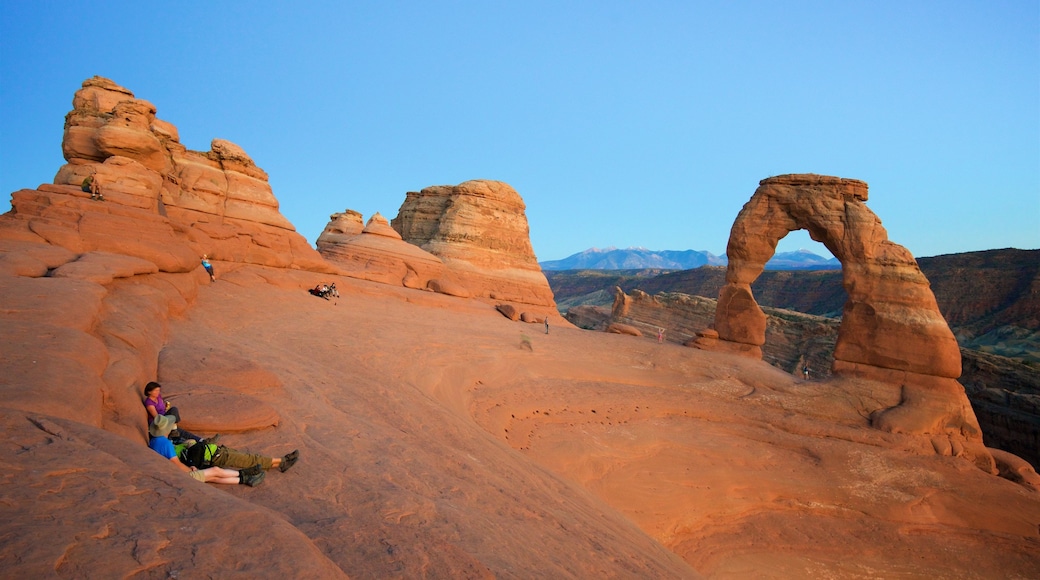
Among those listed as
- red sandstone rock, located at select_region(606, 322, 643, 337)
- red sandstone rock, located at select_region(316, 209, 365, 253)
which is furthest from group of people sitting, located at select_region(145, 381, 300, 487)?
red sandstone rock, located at select_region(316, 209, 365, 253)

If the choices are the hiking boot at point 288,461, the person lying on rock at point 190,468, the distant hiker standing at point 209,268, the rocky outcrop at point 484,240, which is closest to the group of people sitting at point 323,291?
the distant hiker standing at point 209,268

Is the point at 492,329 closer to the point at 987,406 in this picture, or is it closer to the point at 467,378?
the point at 467,378

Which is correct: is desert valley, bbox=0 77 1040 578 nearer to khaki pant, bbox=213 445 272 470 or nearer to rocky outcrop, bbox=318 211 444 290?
khaki pant, bbox=213 445 272 470

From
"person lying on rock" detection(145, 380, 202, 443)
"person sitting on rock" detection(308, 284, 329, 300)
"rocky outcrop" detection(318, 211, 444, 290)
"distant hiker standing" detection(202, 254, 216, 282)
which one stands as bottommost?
"person lying on rock" detection(145, 380, 202, 443)

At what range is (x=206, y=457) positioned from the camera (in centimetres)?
380

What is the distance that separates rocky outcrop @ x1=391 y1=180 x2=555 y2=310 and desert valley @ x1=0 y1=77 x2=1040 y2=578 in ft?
→ 17.7

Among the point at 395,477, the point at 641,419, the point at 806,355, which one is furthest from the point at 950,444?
the point at 806,355

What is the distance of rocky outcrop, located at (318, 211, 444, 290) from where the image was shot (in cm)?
2084

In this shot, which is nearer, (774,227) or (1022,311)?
(774,227)

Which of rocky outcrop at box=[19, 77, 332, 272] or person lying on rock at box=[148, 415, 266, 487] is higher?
rocky outcrop at box=[19, 77, 332, 272]

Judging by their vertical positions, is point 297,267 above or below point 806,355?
above

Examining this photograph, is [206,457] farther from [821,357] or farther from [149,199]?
[821,357]

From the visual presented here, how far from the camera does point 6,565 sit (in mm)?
1794

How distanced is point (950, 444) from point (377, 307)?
560 inches
